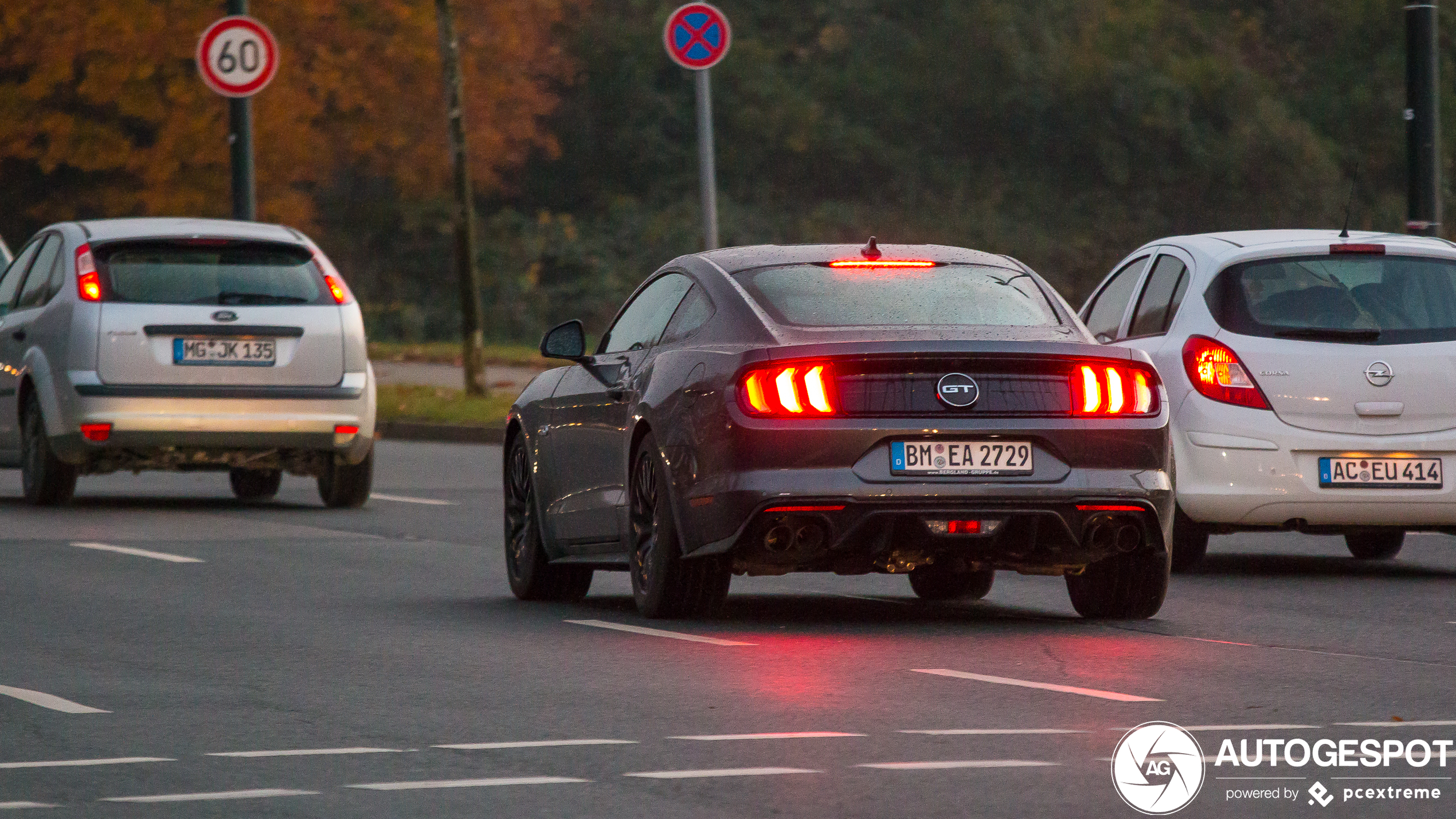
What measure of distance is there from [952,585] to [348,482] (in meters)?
6.31

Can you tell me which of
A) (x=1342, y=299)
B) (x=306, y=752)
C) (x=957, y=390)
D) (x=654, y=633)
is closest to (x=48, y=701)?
(x=306, y=752)

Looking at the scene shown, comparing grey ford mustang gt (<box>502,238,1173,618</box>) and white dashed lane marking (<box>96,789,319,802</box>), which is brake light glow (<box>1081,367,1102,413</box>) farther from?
white dashed lane marking (<box>96,789,319,802</box>)

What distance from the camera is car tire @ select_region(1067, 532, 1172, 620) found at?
402 inches

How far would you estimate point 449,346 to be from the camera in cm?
4088

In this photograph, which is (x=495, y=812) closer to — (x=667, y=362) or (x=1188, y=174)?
(x=667, y=362)

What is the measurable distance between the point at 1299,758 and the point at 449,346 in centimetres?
3443

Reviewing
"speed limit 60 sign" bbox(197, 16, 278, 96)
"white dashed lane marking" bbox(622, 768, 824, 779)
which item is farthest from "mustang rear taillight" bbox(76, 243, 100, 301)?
"white dashed lane marking" bbox(622, 768, 824, 779)

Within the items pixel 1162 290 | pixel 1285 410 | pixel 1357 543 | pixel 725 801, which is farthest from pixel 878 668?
pixel 1357 543

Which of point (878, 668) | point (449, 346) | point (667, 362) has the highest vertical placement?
point (667, 362)

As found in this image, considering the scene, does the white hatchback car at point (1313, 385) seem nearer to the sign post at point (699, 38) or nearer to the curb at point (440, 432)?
the sign post at point (699, 38)

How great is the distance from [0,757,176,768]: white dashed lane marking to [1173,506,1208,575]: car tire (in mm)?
6695

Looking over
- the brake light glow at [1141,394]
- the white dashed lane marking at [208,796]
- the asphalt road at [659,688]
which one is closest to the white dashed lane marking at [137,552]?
the asphalt road at [659,688]

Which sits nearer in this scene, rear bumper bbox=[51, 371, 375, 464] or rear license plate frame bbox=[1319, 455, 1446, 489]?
rear license plate frame bbox=[1319, 455, 1446, 489]

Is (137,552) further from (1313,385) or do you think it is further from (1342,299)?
(1342,299)
